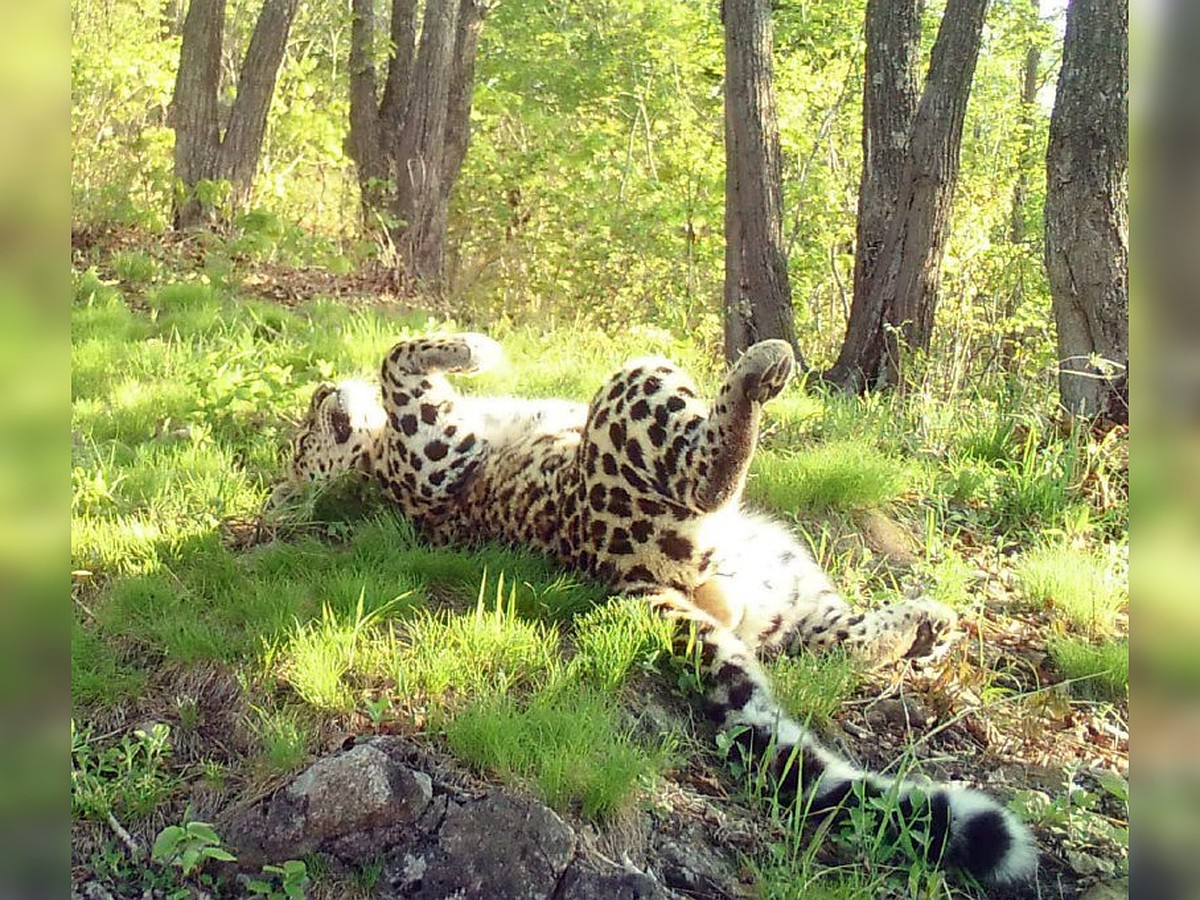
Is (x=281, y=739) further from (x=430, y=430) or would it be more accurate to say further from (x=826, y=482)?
(x=826, y=482)

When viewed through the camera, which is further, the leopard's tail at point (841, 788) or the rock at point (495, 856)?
the leopard's tail at point (841, 788)

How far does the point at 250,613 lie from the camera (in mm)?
4164

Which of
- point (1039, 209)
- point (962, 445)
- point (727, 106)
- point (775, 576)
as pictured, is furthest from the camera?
point (1039, 209)

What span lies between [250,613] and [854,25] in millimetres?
14199

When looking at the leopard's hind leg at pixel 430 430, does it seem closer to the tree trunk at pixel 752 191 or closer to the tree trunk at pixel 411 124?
the tree trunk at pixel 752 191

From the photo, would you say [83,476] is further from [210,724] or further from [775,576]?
[775,576]

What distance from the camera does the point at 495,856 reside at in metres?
3.10

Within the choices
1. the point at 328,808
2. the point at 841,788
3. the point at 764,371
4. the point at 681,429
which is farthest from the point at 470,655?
the point at 764,371

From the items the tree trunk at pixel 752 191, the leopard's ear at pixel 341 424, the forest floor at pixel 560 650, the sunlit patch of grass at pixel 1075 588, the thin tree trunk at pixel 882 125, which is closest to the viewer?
the forest floor at pixel 560 650

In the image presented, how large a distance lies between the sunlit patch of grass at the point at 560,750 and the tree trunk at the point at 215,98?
29.7 ft

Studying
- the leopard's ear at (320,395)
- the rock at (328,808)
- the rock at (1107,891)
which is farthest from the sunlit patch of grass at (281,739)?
the leopard's ear at (320,395)

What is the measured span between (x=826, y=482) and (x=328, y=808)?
3151 mm

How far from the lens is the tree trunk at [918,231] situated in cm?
809
